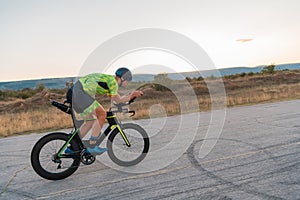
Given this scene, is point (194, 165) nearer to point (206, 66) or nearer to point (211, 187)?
point (211, 187)

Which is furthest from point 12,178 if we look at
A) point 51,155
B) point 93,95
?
point 93,95

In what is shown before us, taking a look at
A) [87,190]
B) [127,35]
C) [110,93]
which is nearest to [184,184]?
[87,190]

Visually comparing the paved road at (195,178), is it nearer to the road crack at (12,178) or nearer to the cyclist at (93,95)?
the road crack at (12,178)

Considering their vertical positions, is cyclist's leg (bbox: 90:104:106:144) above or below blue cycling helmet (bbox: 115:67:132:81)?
below

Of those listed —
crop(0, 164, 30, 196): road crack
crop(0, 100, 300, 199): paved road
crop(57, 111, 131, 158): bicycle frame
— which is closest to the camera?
crop(0, 100, 300, 199): paved road

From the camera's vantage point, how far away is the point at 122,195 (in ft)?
13.0

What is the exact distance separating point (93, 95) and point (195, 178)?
216 centimetres

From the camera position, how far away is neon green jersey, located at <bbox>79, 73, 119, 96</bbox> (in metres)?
4.79

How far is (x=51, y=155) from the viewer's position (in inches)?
193

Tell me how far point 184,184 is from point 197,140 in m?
3.03

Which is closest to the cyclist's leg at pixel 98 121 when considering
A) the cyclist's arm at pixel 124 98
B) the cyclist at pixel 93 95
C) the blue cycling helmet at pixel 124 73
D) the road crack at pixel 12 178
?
the cyclist at pixel 93 95

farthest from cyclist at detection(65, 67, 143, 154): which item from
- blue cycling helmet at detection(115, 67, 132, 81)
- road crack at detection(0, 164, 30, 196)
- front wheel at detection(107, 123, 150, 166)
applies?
road crack at detection(0, 164, 30, 196)

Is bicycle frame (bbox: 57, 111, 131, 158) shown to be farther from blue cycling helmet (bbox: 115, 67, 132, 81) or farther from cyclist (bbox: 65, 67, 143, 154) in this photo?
blue cycling helmet (bbox: 115, 67, 132, 81)

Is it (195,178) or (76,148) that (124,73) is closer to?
(76,148)
